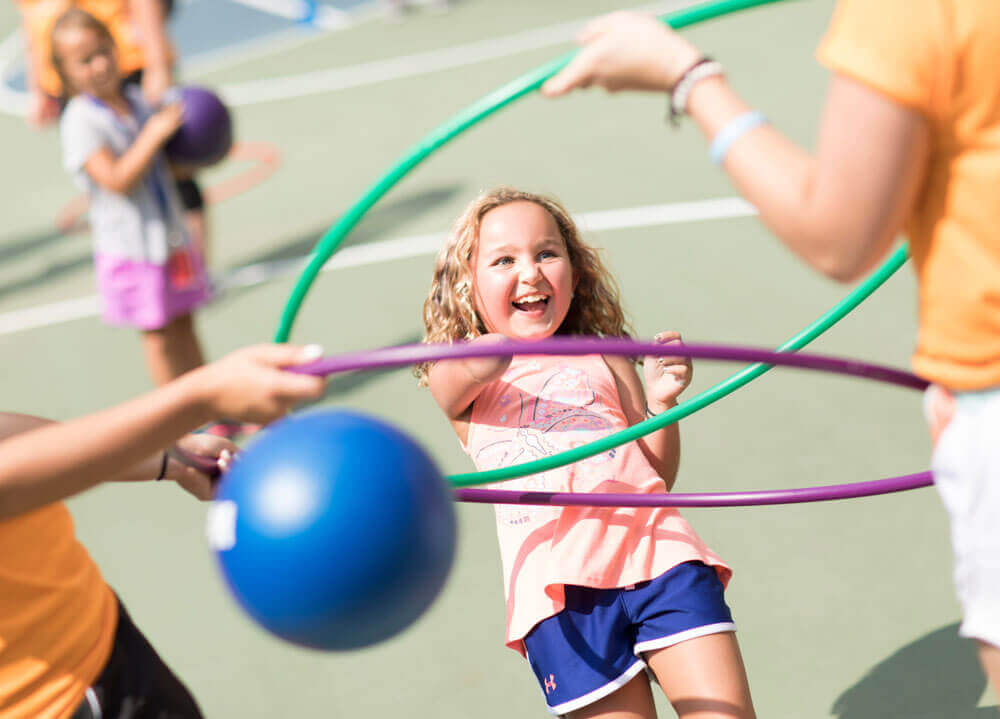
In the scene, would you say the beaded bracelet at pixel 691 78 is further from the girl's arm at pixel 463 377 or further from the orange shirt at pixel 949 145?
the girl's arm at pixel 463 377

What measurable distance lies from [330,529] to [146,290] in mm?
3341

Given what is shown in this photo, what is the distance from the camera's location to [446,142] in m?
2.38

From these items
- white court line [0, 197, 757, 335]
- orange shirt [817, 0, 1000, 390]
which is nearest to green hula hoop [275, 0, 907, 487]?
orange shirt [817, 0, 1000, 390]

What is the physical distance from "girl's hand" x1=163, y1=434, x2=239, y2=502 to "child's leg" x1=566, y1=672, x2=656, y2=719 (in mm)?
1001

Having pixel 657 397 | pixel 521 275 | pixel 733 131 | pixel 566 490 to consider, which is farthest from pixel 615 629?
pixel 733 131

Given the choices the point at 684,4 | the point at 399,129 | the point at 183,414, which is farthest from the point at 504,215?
the point at 684,4

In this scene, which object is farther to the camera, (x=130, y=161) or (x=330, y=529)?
(x=130, y=161)

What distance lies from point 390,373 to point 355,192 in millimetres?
2599

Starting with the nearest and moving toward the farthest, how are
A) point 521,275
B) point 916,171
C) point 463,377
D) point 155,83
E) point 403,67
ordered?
point 916,171 → point 463,377 → point 521,275 → point 155,83 → point 403,67

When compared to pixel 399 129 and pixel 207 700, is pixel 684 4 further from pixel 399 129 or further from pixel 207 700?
pixel 207 700

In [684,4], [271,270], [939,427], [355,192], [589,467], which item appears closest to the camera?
[939,427]

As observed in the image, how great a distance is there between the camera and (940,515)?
13.5 feet

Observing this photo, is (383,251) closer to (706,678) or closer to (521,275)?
(521,275)

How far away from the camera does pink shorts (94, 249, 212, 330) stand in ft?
16.2
